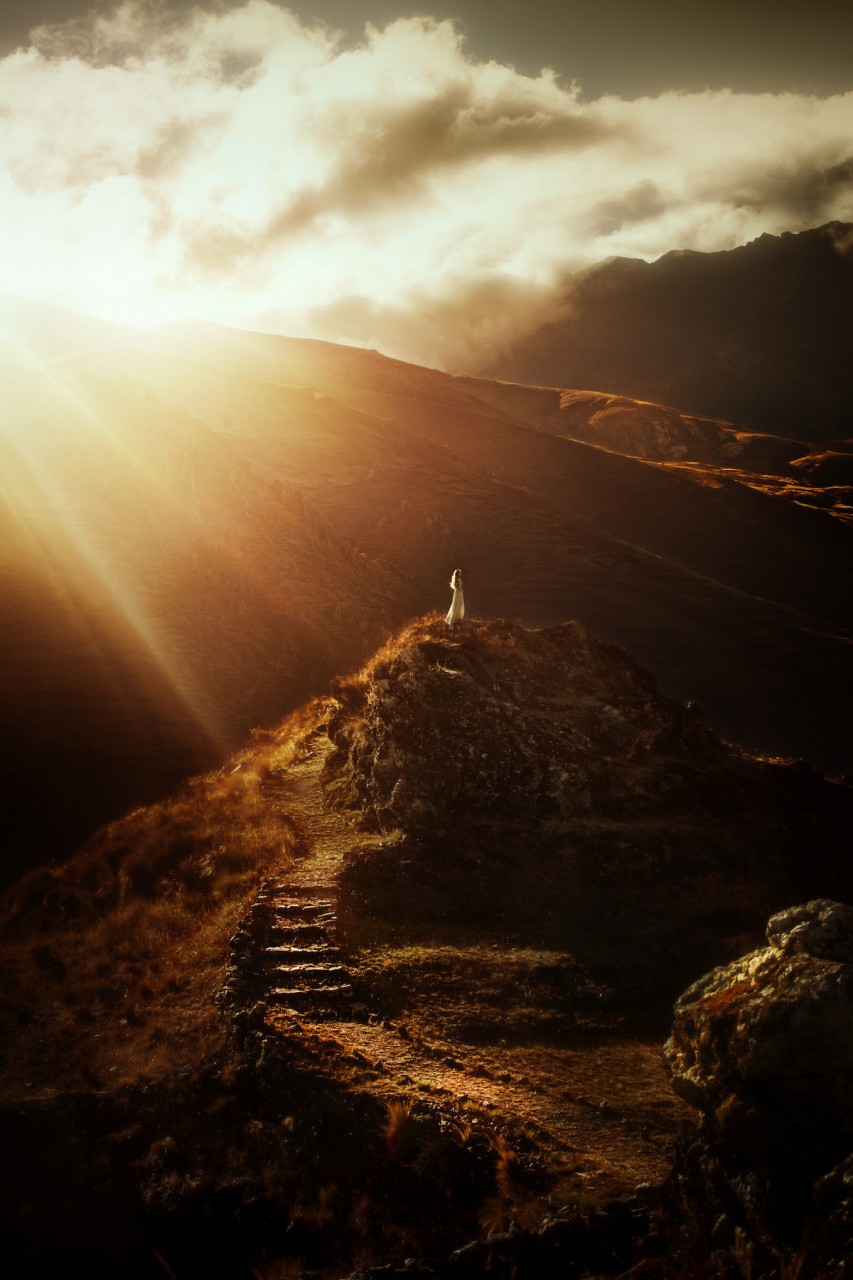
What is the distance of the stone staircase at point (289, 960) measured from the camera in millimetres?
10133

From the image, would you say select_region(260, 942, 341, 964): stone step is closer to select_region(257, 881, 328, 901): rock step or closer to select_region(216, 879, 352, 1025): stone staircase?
select_region(216, 879, 352, 1025): stone staircase

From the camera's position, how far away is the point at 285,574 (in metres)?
35.8

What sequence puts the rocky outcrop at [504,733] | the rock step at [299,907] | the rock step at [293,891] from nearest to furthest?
the rock step at [299,907] < the rock step at [293,891] < the rocky outcrop at [504,733]

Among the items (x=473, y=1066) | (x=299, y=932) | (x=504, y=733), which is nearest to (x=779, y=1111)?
(x=473, y=1066)

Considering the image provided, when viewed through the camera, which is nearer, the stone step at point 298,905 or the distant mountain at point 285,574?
the stone step at point 298,905

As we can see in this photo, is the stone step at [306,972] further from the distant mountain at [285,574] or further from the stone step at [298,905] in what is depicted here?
the distant mountain at [285,574]

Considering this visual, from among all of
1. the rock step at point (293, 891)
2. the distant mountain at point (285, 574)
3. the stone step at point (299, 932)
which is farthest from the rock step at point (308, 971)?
the distant mountain at point (285, 574)

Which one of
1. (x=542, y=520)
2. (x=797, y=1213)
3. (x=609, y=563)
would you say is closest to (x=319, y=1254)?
(x=797, y=1213)

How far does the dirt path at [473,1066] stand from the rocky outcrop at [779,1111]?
955 mm

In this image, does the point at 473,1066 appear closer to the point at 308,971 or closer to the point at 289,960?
the point at 308,971

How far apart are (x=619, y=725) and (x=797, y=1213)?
1145cm

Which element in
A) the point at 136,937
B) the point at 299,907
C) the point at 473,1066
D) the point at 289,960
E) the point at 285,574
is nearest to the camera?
the point at 473,1066

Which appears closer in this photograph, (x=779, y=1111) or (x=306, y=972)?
(x=779, y=1111)

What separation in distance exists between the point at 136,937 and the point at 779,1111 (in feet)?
33.5
